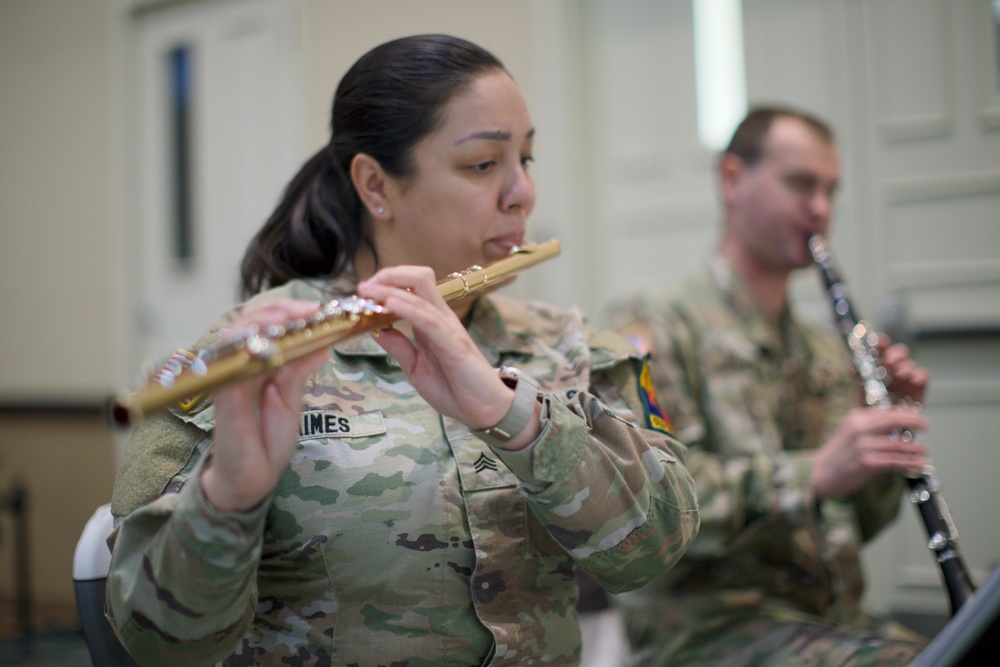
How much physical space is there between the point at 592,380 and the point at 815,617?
0.75 metres

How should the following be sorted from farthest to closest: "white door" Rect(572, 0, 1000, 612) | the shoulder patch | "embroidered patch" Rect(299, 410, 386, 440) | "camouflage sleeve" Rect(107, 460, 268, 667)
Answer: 1. "white door" Rect(572, 0, 1000, 612)
2. the shoulder patch
3. "embroidered patch" Rect(299, 410, 386, 440)
4. "camouflage sleeve" Rect(107, 460, 268, 667)

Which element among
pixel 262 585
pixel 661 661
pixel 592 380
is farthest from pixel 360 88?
pixel 661 661

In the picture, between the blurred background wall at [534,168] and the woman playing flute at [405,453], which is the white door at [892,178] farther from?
the woman playing flute at [405,453]

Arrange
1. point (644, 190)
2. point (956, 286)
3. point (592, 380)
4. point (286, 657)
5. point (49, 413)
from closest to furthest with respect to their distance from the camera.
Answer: point (286, 657)
point (592, 380)
point (956, 286)
point (644, 190)
point (49, 413)

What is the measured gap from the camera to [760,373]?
183 cm

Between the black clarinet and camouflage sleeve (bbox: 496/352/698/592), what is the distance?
490 millimetres

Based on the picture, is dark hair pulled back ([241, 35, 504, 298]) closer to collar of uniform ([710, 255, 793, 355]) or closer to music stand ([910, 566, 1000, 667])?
music stand ([910, 566, 1000, 667])

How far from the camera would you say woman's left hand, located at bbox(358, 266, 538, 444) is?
88cm

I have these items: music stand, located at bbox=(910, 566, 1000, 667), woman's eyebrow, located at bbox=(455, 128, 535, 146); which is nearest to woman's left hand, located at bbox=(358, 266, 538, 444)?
woman's eyebrow, located at bbox=(455, 128, 535, 146)

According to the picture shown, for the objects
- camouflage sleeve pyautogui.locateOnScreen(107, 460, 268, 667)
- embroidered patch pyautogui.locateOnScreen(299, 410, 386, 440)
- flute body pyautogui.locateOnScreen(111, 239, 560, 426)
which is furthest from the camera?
embroidered patch pyautogui.locateOnScreen(299, 410, 386, 440)

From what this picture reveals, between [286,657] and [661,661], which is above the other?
[286,657]

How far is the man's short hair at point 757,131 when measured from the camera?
6.54ft

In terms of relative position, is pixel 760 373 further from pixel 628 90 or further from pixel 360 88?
pixel 628 90

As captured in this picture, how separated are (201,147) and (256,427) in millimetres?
3360
